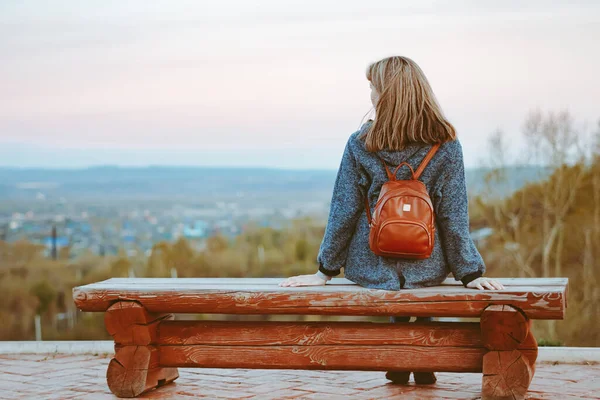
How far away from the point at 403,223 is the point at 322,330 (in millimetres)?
675

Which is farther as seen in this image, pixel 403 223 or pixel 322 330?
pixel 322 330

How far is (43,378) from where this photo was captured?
463 cm

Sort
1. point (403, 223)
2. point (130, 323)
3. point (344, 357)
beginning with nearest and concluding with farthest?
1. point (403, 223)
2. point (344, 357)
3. point (130, 323)

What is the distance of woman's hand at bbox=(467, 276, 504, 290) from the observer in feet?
12.2

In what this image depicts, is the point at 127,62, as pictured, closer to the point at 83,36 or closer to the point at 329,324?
the point at 83,36

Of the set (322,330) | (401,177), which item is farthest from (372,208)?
(322,330)

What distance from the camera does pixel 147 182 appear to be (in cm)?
1905

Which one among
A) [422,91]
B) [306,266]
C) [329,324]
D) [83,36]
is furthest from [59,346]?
[306,266]

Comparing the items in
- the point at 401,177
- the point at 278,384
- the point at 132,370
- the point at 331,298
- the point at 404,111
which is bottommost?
the point at 278,384

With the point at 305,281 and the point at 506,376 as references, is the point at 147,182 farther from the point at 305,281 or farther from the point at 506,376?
the point at 506,376

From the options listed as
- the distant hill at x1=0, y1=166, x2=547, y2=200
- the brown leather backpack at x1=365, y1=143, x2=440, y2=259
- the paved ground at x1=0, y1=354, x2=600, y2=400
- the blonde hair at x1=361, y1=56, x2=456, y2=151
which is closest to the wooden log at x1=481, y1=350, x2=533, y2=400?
the paved ground at x1=0, y1=354, x2=600, y2=400

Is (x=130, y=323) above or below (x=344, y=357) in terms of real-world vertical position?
above

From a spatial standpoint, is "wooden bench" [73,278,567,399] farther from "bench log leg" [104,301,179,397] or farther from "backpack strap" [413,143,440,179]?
"backpack strap" [413,143,440,179]

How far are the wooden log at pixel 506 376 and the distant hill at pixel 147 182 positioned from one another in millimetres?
13787
